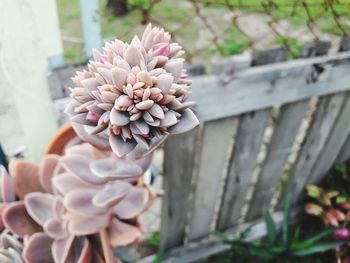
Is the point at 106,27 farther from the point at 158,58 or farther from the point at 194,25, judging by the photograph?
the point at 158,58

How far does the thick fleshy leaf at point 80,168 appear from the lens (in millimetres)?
681

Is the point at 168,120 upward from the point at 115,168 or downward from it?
upward

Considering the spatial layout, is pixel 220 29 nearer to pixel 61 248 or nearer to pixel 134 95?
pixel 61 248

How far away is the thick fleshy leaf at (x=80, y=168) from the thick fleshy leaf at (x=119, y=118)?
31 cm

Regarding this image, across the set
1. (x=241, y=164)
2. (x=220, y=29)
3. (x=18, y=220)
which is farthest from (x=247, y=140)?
(x=220, y=29)

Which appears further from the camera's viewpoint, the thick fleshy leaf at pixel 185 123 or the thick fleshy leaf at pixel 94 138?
the thick fleshy leaf at pixel 94 138

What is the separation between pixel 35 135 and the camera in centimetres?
92

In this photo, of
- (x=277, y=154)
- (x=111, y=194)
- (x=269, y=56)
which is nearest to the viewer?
(x=111, y=194)

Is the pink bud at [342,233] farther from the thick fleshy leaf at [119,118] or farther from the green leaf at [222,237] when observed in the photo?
the thick fleshy leaf at [119,118]

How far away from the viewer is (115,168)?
24.7 inches

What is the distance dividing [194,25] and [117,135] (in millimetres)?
2368

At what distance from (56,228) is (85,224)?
7 cm

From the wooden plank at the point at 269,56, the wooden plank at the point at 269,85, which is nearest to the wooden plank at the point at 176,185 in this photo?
the wooden plank at the point at 269,85

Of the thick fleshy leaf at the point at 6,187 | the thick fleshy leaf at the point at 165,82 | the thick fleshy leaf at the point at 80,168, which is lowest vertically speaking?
the thick fleshy leaf at the point at 6,187
